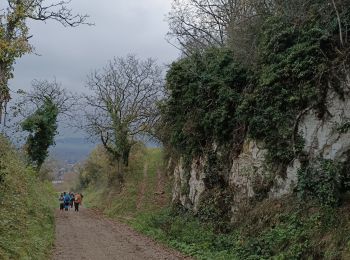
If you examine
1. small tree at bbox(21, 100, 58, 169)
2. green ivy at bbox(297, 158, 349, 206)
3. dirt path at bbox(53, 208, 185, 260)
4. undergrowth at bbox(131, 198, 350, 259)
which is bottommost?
dirt path at bbox(53, 208, 185, 260)

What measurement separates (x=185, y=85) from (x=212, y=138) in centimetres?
326

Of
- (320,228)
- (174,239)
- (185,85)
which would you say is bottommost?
(174,239)

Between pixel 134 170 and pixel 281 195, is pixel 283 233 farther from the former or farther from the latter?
pixel 134 170

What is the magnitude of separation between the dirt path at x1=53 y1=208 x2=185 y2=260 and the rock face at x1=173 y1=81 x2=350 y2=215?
328cm

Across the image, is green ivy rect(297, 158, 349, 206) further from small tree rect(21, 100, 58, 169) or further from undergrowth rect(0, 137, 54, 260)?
small tree rect(21, 100, 58, 169)

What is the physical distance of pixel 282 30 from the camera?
14.1 m

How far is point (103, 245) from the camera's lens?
15461 millimetres

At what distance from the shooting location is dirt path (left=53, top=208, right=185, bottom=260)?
13.5 m

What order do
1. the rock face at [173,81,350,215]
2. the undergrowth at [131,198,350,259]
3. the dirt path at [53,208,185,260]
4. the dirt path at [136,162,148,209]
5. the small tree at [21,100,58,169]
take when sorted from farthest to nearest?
1. the small tree at [21,100,58,169]
2. the dirt path at [136,162,148,209]
3. the dirt path at [53,208,185,260]
4. the rock face at [173,81,350,215]
5. the undergrowth at [131,198,350,259]

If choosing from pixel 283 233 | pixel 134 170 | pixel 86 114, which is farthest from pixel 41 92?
pixel 283 233

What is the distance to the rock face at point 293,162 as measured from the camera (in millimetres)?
12008

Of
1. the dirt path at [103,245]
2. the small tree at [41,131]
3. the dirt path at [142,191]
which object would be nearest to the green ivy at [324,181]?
the dirt path at [103,245]

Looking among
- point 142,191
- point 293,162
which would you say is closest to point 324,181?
point 293,162

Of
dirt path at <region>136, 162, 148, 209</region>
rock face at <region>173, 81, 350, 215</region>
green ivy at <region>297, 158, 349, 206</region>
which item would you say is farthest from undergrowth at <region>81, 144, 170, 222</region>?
green ivy at <region>297, 158, 349, 206</region>
